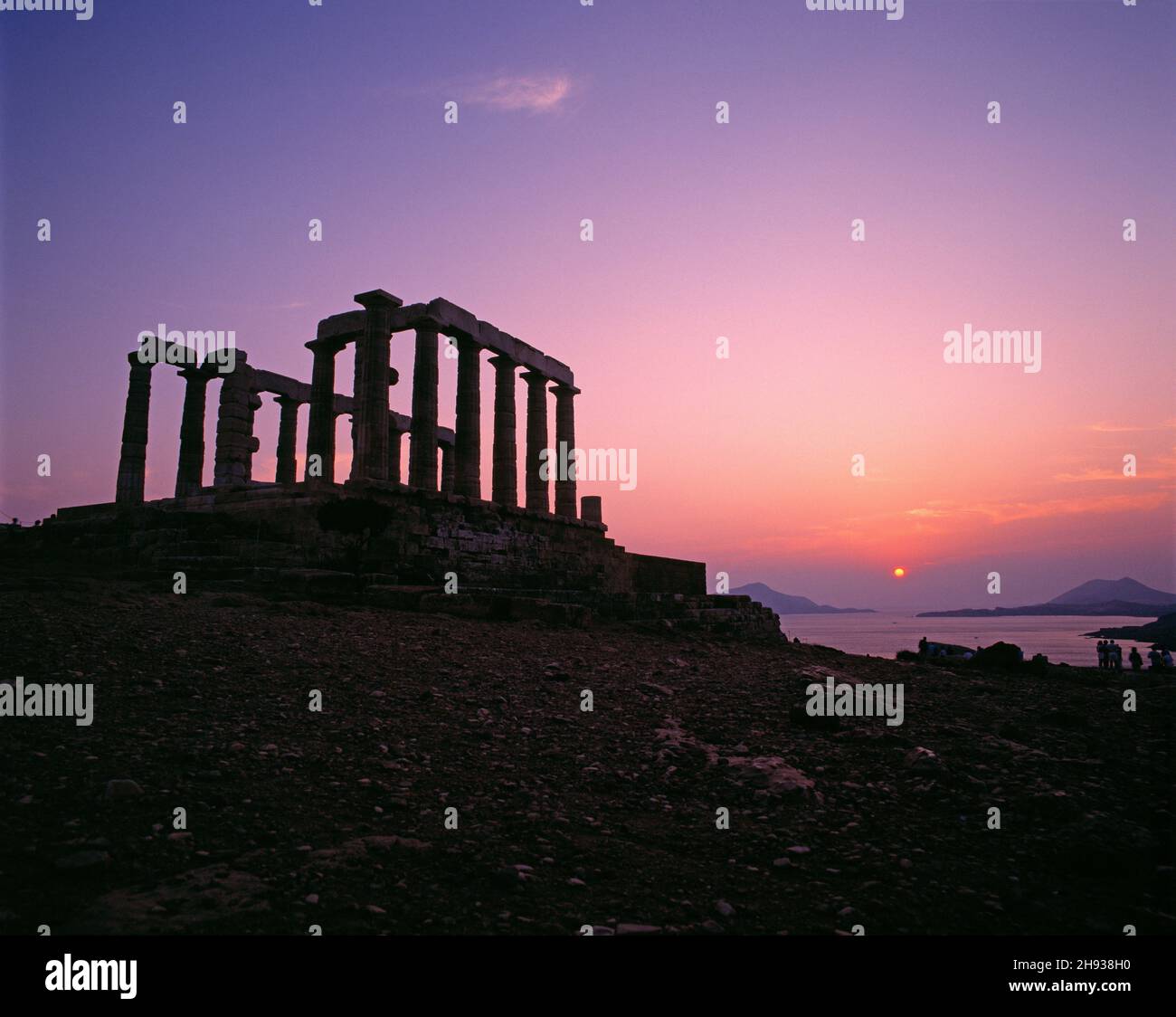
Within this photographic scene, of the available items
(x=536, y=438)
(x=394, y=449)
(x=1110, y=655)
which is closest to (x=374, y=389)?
(x=536, y=438)

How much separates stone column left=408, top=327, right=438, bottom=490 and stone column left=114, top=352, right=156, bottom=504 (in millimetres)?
12348

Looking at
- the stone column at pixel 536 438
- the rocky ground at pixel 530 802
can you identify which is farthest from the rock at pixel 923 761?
the stone column at pixel 536 438

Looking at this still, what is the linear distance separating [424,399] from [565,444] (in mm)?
7976

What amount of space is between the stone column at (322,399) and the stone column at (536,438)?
7.55 meters

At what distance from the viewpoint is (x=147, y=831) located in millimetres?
3906

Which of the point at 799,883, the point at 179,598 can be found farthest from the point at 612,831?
the point at 179,598

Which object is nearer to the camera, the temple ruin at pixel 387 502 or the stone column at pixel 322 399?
the temple ruin at pixel 387 502

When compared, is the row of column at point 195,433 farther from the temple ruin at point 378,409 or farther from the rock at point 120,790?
the rock at point 120,790

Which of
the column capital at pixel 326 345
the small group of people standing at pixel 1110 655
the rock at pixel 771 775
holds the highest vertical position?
the column capital at pixel 326 345

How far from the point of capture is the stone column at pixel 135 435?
26344 millimetres

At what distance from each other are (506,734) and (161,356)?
2716 cm

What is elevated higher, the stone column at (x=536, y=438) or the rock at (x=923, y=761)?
the stone column at (x=536, y=438)

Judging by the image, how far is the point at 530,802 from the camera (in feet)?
16.0
